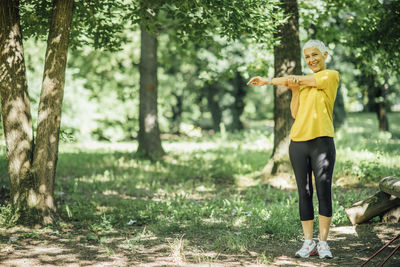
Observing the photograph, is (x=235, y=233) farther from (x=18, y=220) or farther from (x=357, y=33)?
(x=357, y=33)

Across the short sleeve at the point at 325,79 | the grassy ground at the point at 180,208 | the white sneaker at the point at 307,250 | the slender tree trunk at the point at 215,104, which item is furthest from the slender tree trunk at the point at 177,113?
the short sleeve at the point at 325,79

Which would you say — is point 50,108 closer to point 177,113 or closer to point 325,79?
point 325,79

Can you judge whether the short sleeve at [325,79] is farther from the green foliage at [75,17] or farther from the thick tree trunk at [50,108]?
the green foliage at [75,17]

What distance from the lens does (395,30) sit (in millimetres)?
7660

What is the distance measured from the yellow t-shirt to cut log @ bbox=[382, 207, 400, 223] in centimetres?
195

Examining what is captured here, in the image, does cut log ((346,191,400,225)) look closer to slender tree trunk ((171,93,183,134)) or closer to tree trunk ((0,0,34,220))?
tree trunk ((0,0,34,220))

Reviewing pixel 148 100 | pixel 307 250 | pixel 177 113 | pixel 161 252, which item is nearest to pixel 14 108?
pixel 161 252

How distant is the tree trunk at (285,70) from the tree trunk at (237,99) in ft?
42.1

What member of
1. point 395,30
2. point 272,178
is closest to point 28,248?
point 272,178

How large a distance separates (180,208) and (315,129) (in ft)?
10.1

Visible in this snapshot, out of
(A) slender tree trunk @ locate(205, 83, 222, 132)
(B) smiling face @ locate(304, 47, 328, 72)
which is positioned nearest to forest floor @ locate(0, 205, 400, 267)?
(B) smiling face @ locate(304, 47, 328, 72)

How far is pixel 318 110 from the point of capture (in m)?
4.17

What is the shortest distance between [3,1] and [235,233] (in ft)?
13.9

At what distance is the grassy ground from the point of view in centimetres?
479
